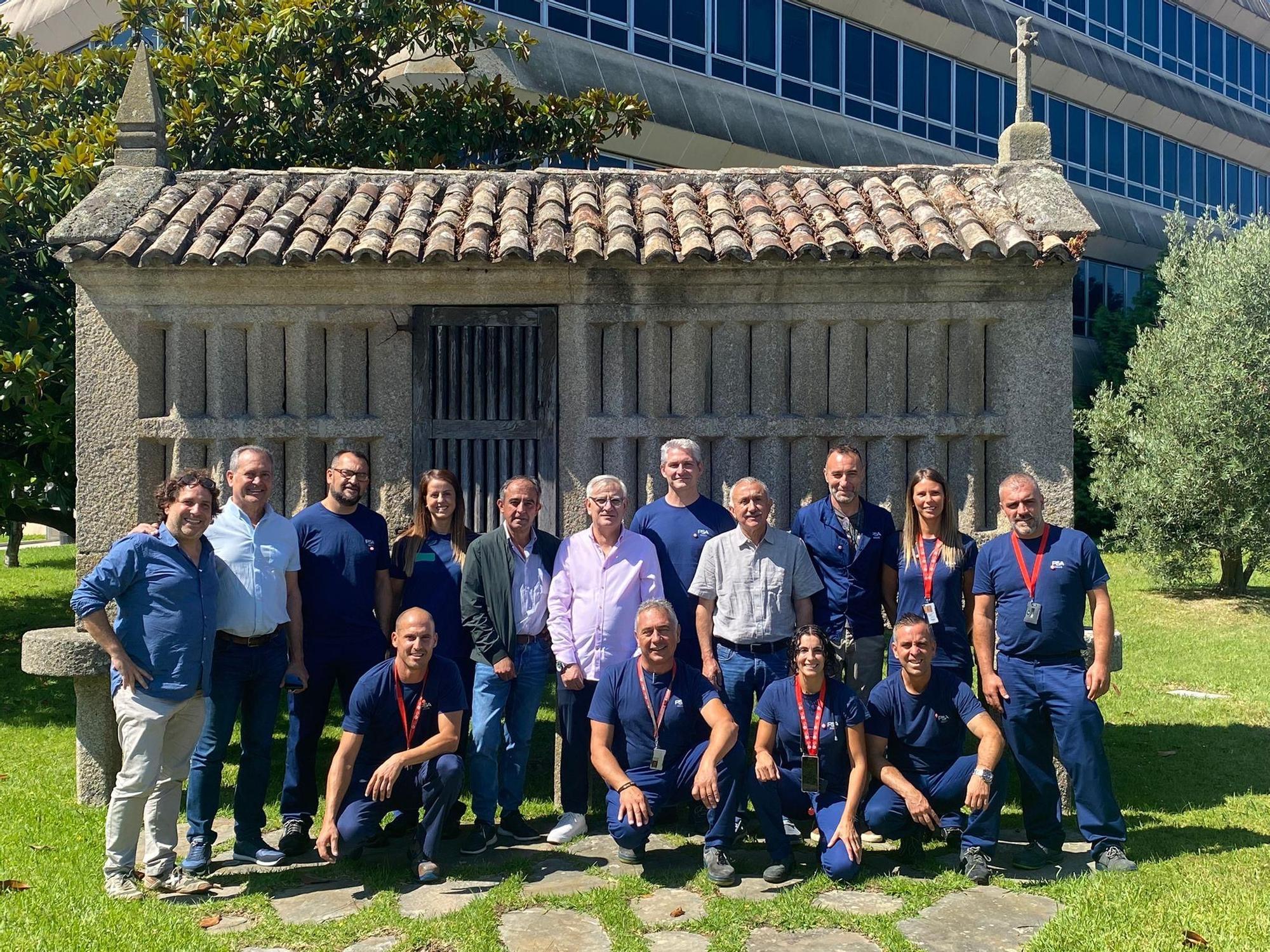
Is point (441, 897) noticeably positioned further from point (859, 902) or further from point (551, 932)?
point (859, 902)

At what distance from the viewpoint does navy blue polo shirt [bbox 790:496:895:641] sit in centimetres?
643

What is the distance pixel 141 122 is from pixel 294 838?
498 centimetres

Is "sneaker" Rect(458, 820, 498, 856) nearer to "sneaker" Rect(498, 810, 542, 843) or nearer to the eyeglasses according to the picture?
"sneaker" Rect(498, 810, 542, 843)

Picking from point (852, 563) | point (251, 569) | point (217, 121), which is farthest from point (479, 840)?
point (217, 121)

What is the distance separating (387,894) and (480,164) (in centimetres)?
973

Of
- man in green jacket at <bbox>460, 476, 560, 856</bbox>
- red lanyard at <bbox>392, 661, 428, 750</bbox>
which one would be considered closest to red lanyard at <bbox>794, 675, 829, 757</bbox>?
man in green jacket at <bbox>460, 476, 560, 856</bbox>

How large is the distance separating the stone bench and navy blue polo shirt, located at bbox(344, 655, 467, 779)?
189 centimetres

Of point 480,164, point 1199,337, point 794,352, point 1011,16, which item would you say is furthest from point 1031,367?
point 1011,16

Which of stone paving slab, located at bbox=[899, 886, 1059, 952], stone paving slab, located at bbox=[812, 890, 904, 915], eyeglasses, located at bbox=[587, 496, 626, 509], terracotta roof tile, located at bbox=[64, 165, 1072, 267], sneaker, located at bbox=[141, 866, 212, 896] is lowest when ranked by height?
stone paving slab, located at bbox=[812, 890, 904, 915]

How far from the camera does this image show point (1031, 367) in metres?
7.11

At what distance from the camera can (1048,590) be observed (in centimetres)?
593

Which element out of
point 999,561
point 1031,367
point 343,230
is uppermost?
point 343,230

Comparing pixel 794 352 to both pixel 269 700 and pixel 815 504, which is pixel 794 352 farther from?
pixel 269 700

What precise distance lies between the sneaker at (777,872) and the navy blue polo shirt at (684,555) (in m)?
1.24
